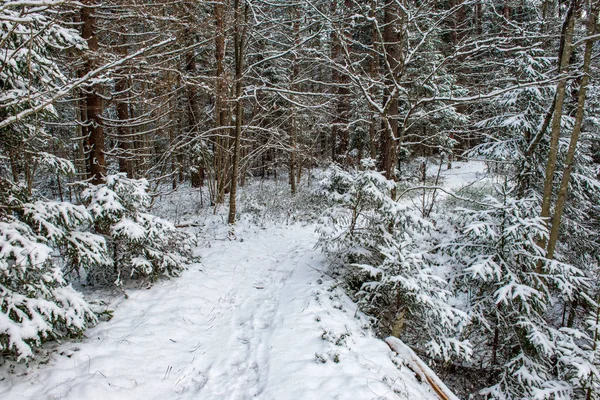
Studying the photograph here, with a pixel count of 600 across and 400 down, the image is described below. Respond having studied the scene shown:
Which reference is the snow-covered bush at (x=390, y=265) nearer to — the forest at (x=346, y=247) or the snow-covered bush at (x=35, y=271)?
the forest at (x=346, y=247)

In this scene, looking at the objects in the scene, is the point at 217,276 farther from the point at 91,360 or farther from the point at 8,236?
the point at 8,236

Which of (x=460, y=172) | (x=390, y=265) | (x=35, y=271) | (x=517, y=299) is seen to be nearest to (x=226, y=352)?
(x=35, y=271)

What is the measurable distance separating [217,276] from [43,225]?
3605 millimetres

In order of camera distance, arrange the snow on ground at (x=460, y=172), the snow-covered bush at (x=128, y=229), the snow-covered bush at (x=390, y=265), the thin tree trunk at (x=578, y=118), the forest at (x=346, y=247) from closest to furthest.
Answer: the forest at (x=346, y=247)
the snow-covered bush at (x=390, y=265)
the snow-covered bush at (x=128, y=229)
the thin tree trunk at (x=578, y=118)
the snow on ground at (x=460, y=172)

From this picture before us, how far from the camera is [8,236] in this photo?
3.54m

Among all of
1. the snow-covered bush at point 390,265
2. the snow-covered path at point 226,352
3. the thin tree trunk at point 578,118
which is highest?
the thin tree trunk at point 578,118

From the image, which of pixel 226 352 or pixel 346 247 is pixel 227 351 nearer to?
pixel 226 352

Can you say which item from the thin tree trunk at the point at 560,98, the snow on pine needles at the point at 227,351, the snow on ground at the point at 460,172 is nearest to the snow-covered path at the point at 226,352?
the snow on pine needles at the point at 227,351

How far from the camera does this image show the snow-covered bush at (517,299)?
193 inches

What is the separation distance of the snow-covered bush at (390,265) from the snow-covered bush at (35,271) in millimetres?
4011

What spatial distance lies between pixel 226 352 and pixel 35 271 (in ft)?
→ 8.50

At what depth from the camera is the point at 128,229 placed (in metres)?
5.44

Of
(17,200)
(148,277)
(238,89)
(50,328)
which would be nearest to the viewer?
(50,328)

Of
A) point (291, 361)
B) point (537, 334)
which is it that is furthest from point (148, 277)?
point (537, 334)
